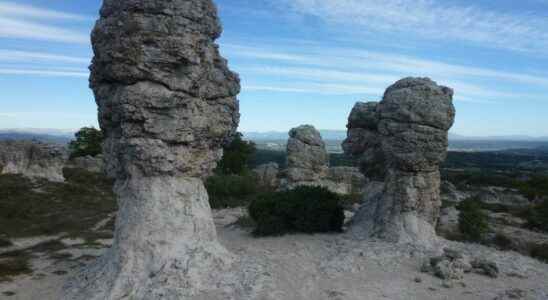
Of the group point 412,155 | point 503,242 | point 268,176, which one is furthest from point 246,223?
point 268,176

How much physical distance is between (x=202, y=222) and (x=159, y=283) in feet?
6.43

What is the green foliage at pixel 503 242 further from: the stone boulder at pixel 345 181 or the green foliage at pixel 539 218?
the stone boulder at pixel 345 181

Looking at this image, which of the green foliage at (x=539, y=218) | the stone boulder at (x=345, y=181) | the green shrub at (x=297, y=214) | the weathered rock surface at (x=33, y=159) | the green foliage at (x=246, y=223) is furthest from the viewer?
the stone boulder at (x=345, y=181)

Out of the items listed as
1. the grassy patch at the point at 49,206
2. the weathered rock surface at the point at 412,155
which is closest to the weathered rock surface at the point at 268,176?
the grassy patch at the point at 49,206

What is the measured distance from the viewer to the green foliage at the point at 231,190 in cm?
2788

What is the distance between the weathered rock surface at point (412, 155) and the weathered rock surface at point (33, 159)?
23.3 m

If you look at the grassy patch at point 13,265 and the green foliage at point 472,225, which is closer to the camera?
the grassy patch at point 13,265

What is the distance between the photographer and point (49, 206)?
24.0 metres

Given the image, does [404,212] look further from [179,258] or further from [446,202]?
[446,202]

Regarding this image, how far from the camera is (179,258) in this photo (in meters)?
11.1

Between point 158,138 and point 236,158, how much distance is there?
3474 cm

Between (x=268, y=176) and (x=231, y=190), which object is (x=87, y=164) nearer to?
(x=268, y=176)

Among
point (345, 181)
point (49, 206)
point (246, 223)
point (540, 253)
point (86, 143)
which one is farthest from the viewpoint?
point (86, 143)

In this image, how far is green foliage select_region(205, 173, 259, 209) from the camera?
27.9m
